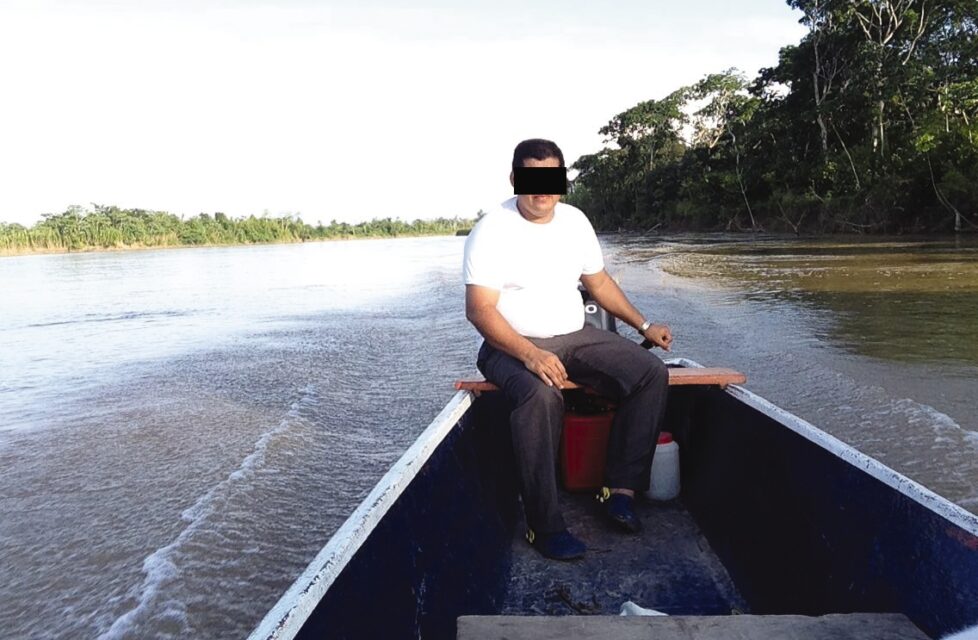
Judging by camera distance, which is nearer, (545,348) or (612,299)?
(545,348)

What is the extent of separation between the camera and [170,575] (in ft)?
9.65

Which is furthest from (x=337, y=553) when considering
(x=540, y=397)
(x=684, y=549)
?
(x=684, y=549)

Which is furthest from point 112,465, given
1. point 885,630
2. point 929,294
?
point 929,294

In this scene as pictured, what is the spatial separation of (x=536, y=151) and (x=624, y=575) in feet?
5.08

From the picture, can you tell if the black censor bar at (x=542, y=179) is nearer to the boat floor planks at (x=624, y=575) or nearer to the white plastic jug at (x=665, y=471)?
the white plastic jug at (x=665, y=471)

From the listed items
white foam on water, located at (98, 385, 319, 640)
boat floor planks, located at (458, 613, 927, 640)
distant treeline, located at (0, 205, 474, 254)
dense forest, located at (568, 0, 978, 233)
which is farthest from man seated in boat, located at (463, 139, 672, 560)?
distant treeline, located at (0, 205, 474, 254)

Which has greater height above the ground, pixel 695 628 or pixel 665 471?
pixel 695 628

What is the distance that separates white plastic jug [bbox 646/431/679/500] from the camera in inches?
111

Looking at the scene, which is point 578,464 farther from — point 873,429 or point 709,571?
point 873,429

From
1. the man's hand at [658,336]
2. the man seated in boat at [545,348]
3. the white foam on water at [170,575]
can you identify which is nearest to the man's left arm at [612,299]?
the man's hand at [658,336]

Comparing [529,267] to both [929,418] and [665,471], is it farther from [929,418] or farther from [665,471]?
[929,418]

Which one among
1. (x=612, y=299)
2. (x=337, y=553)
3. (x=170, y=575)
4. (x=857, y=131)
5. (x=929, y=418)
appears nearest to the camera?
(x=337, y=553)

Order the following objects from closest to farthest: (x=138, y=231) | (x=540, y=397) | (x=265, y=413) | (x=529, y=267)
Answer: (x=540, y=397) < (x=529, y=267) < (x=265, y=413) < (x=138, y=231)

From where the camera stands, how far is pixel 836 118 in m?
27.2
